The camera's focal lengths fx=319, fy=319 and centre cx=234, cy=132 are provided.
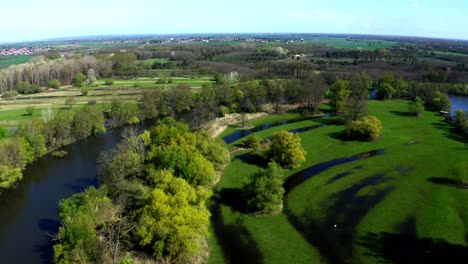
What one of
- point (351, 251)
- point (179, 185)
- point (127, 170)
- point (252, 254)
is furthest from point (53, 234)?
point (351, 251)

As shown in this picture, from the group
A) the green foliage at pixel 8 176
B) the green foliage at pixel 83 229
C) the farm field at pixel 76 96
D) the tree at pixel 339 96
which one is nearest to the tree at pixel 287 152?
the green foliage at pixel 83 229

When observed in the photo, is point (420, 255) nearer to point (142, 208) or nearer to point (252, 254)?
point (252, 254)

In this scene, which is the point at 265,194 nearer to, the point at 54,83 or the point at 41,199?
the point at 41,199

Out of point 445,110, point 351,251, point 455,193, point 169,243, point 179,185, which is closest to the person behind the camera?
point 169,243

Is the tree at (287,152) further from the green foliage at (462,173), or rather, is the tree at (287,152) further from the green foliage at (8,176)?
the green foliage at (8,176)

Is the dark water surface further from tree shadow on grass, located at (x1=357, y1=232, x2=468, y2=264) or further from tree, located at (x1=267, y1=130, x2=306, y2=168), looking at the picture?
tree shadow on grass, located at (x1=357, y1=232, x2=468, y2=264)

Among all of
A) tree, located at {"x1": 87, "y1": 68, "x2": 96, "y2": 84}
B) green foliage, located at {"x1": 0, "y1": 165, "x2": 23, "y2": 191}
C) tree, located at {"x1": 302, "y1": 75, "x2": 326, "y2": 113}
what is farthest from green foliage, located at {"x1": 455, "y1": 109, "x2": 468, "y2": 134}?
tree, located at {"x1": 87, "y1": 68, "x2": 96, "y2": 84}

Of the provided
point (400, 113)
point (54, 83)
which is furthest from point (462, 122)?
point (54, 83)
